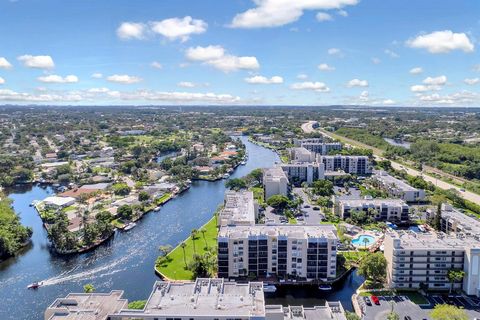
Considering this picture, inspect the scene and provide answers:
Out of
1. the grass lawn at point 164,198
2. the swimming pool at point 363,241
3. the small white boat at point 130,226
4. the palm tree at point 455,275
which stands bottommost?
the small white boat at point 130,226

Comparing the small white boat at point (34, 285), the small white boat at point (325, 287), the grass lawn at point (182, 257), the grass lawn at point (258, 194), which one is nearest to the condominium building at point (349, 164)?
the grass lawn at point (258, 194)

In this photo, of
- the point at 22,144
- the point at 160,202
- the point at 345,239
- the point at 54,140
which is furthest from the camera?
the point at 54,140

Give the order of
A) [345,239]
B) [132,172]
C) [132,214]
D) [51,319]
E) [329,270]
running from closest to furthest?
[51,319] → [329,270] → [345,239] → [132,214] → [132,172]

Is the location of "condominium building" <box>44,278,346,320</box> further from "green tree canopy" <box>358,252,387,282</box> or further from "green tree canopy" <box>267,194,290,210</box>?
"green tree canopy" <box>267,194,290,210</box>

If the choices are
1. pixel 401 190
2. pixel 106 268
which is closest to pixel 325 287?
pixel 106 268

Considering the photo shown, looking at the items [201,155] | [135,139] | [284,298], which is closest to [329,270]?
[284,298]

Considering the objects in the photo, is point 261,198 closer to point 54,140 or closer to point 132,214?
point 132,214

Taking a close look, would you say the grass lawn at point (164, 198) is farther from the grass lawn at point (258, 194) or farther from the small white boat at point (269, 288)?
the small white boat at point (269, 288)
